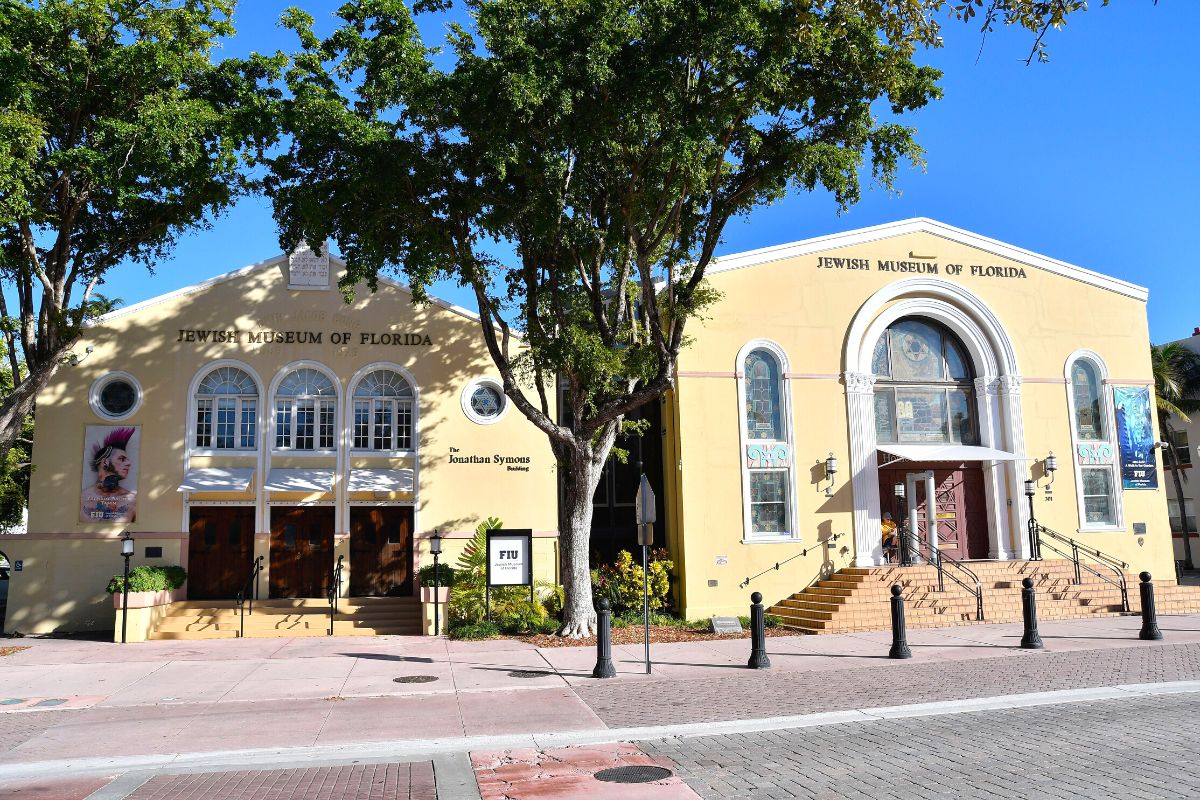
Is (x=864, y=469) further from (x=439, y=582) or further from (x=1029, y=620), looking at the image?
(x=439, y=582)

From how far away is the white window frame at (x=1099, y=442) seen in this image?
21859 mm

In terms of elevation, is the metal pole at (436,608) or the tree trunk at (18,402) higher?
the tree trunk at (18,402)

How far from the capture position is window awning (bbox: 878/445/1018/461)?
20.2m

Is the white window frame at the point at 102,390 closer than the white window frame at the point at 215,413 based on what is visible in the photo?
Yes

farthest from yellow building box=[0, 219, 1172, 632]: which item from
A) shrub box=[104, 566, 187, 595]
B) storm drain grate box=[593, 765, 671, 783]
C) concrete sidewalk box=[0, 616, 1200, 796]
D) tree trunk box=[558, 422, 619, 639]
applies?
storm drain grate box=[593, 765, 671, 783]

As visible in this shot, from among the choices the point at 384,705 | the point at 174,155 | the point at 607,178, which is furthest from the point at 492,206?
the point at 384,705

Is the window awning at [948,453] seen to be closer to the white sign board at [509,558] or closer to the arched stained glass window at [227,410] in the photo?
the white sign board at [509,558]

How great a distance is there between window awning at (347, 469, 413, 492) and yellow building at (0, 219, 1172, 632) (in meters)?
0.05

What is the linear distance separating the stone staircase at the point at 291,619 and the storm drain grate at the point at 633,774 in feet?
35.3

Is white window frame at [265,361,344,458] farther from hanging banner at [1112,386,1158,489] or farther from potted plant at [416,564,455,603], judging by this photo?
hanging banner at [1112,386,1158,489]

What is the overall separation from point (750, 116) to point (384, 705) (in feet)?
33.3

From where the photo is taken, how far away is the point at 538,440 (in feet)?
66.8

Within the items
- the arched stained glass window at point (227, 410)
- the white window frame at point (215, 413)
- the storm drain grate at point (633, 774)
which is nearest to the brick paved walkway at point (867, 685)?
the storm drain grate at point (633, 774)

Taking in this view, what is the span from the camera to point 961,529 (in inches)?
853
